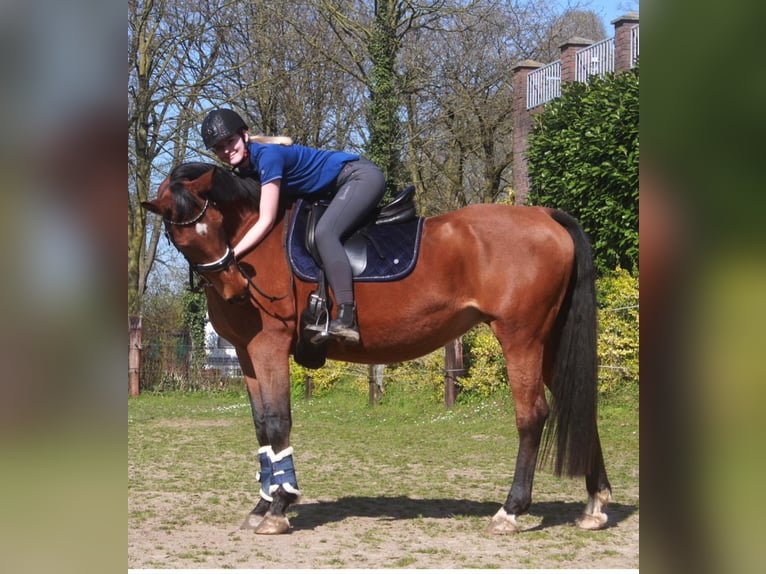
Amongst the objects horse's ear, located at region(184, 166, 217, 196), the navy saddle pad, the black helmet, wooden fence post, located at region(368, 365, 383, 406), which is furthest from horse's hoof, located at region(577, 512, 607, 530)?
wooden fence post, located at region(368, 365, 383, 406)

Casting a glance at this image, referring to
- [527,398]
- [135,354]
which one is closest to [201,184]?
[527,398]

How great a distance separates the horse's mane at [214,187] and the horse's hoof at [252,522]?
180 centimetres

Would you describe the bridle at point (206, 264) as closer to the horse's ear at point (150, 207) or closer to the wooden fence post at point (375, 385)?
the horse's ear at point (150, 207)

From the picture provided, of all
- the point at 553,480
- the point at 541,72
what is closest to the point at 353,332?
the point at 553,480

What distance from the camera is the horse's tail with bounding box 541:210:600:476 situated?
15.9 feet

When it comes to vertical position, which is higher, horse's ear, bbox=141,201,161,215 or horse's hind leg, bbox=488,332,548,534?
horse's ear, bbox=141,201,161,215

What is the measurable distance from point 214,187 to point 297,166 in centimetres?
51

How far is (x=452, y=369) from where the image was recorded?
43.0 ft

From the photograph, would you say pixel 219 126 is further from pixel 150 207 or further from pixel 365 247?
pixel 365 247

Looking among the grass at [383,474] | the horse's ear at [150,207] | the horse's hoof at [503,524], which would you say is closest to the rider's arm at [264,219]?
the horse's ear at [150,207]

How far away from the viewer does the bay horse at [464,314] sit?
15.9 ft

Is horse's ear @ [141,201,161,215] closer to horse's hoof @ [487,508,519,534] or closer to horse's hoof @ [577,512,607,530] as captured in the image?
horse's hoof @ [487,508,519,534]
